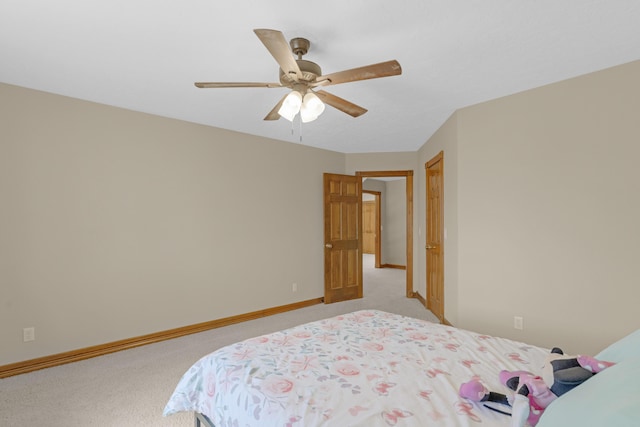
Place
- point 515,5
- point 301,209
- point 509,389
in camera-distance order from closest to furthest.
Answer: point 509,389 < point 515,5 < point 301,209

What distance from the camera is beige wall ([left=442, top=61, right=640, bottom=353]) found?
7.83 ft

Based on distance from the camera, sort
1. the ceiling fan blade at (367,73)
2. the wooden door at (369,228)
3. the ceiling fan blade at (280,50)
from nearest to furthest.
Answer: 1. the ceiling fan blade at (280,50)
2. the ceiling fan blade at (367,73)
3. the wooden door at (369,228)

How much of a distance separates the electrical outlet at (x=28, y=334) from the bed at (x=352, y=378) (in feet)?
6.73

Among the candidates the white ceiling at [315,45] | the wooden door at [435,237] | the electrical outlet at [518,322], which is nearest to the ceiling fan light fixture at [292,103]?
the white ceiling at [315,45]

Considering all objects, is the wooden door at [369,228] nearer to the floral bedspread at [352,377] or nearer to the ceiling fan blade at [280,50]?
the floral bedspread at [352,377]

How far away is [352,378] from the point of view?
1408 mm

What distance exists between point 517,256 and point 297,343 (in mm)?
2237

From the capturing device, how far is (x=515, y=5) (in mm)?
1710

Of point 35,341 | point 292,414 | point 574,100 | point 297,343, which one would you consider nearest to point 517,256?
point 574,100

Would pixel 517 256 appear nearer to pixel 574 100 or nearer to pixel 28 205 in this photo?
pixel 574 100

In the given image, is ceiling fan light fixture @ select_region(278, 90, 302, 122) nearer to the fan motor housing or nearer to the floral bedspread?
the fan motor housing

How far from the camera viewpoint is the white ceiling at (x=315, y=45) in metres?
Result: 1.74

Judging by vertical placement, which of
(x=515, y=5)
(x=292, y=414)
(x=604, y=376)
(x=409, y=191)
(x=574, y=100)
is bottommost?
(x=292, y=414)

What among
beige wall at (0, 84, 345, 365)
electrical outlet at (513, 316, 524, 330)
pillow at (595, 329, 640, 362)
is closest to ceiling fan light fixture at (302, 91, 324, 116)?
pillow at (595, 329, 640, 362)
